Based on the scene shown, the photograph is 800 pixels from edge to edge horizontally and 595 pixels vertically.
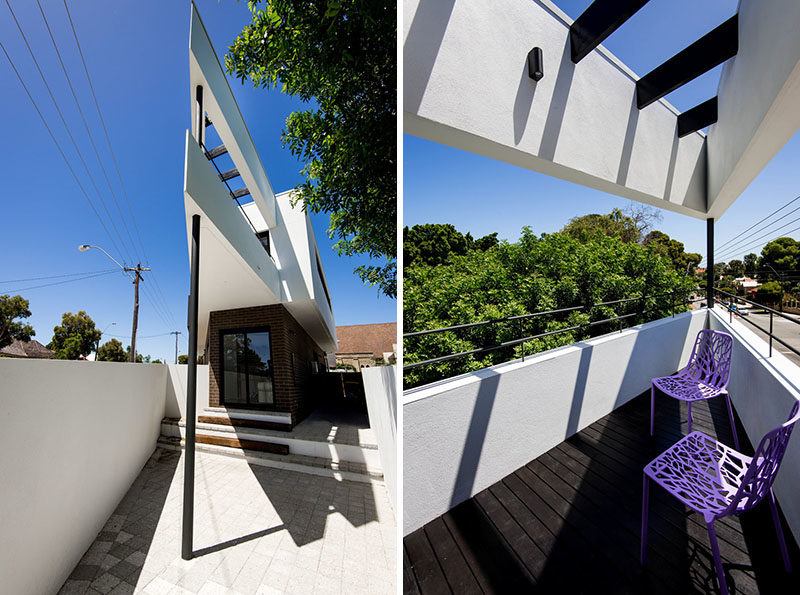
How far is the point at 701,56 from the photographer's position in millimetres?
2244

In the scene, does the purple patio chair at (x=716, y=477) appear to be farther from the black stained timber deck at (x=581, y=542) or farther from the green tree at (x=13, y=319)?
the green tree at (x=13, y=319)

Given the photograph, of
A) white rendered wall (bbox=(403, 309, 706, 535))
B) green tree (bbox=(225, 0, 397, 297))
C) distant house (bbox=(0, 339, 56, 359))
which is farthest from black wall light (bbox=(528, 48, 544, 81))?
distant house (bbox=(0, 339, 56, 359))

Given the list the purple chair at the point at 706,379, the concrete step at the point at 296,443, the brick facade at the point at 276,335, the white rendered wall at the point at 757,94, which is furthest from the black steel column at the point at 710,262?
the brick facade at the point at 276,335

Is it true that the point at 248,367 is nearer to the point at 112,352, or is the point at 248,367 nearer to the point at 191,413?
the point at 191,413

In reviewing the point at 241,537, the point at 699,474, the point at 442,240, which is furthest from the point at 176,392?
the point at 442,240

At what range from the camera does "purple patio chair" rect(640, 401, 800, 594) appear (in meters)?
1.16

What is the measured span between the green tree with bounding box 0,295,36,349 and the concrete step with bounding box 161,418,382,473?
187cm

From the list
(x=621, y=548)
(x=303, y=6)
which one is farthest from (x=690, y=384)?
(x=303, y=6)

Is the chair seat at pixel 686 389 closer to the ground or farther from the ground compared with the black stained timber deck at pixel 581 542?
farther from the ground

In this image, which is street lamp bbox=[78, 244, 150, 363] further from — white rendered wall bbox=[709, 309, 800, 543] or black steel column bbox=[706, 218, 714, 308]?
black steel column bbox=[706, 218, 714, 308]

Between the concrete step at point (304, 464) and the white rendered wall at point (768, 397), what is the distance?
8.78 feet

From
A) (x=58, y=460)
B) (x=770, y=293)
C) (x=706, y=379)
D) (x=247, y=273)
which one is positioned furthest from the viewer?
(x=770, y=293)

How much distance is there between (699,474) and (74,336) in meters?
2.79

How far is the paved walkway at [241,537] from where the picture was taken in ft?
5.14
